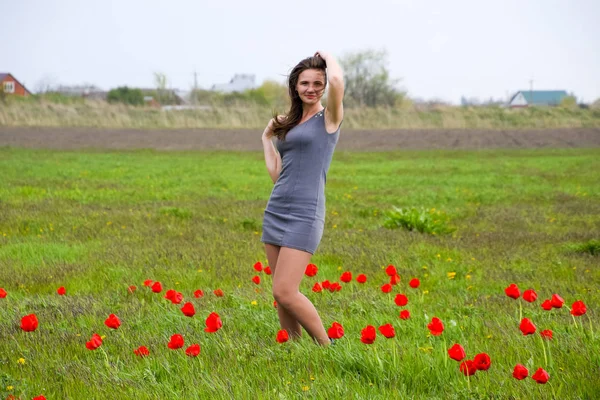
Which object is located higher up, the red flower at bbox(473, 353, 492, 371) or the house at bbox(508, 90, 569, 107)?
the red flower at bbox(473, 353, 492, 371)

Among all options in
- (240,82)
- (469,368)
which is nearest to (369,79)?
(240,82)

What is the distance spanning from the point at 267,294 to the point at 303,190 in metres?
2.09

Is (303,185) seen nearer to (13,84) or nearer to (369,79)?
(369,79)

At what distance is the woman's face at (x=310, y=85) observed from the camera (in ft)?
14.8

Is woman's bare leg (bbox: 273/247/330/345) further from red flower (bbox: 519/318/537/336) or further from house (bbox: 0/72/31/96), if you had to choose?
house (bbox: 0/72/31/96)

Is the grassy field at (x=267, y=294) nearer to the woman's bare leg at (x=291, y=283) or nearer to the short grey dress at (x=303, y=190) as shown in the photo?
the woman's bare leg at (x=291, y=283)

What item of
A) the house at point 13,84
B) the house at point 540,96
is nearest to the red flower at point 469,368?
the house at point 13,84

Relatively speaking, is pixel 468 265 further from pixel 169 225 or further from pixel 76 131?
pixel 76 131

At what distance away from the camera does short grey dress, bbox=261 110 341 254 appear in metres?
4.38

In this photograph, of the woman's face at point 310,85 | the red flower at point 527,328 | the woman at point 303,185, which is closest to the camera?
the red flower at point 527,328

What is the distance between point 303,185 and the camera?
4.40 m

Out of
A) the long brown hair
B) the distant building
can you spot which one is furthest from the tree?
the long brown hair

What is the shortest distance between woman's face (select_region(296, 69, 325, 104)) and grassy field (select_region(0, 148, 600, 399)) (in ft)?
4.56

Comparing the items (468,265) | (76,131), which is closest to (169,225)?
(468,265)
